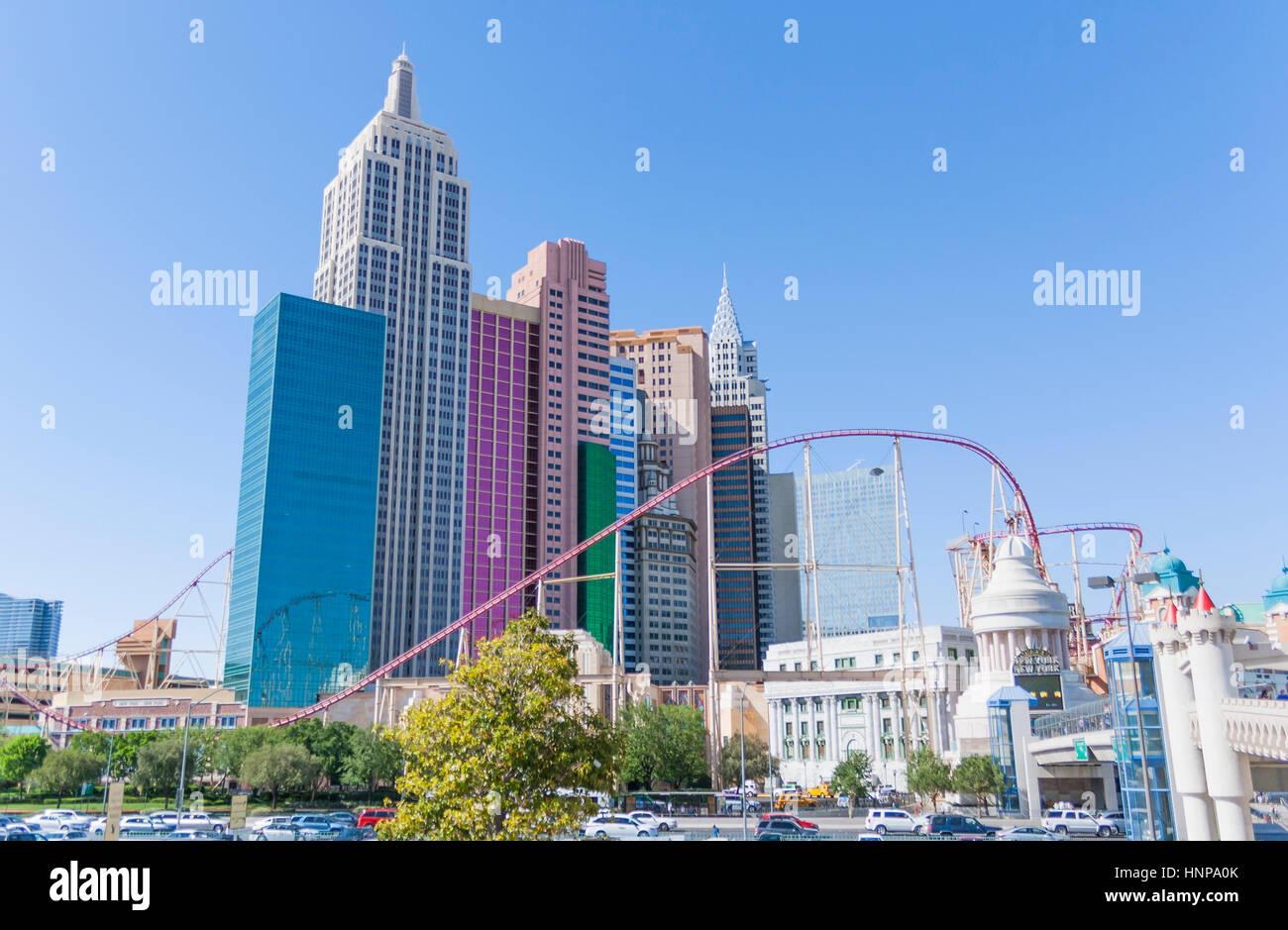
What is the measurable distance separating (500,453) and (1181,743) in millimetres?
122076

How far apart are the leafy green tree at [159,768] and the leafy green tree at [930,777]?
46929 mm

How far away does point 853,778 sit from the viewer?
61.0 meters

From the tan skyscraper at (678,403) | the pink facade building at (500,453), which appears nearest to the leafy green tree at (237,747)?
the pink facade building at (500,453)

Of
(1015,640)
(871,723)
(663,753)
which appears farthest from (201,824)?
(1015,640)

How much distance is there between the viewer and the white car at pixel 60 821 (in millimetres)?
41659

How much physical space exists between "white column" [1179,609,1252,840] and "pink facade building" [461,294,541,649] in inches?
4495

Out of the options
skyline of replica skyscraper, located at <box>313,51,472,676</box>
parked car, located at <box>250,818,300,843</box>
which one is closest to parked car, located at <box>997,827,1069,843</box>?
parked car, located at <box>250,818,300,843</box>

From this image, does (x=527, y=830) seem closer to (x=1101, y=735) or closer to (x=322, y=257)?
(x=1101, y=735)

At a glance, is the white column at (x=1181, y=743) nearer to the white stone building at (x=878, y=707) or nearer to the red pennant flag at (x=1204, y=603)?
the red pennant flag at (x=1204, y=603)

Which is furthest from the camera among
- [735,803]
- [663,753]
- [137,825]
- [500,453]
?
[500,453]

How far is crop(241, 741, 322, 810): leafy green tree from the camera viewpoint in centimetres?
6194

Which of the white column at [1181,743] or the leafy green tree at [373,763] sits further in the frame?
the leafy green tree at [373,763]

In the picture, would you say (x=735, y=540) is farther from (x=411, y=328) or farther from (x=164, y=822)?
(x=164, y=822)
